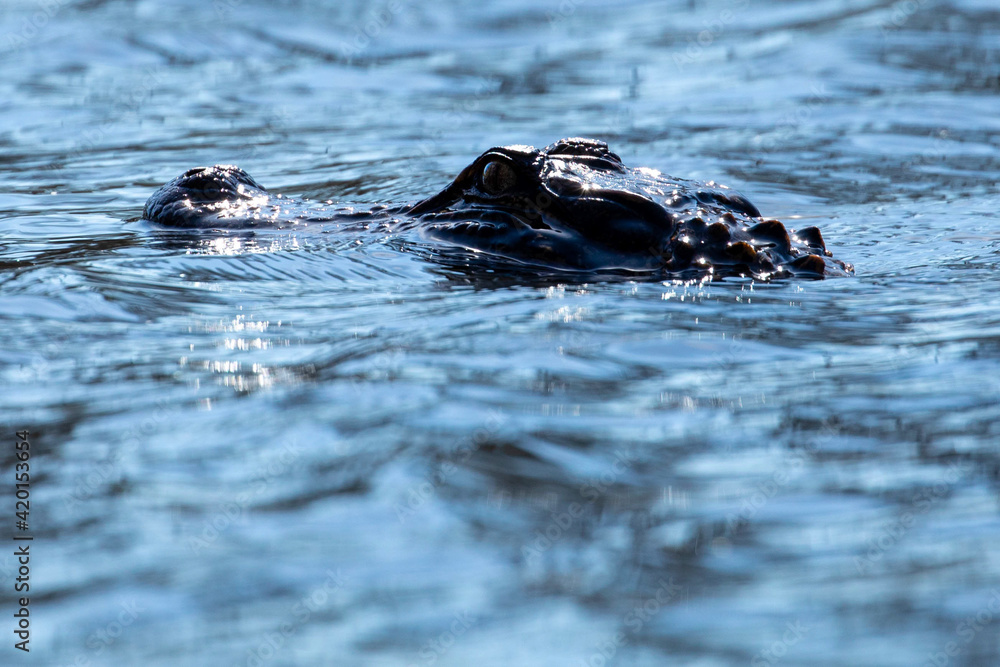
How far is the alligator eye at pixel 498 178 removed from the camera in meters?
5.01

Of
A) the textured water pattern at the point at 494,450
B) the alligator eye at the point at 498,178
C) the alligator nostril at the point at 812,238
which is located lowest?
the textured water pattern at the point at 494,450

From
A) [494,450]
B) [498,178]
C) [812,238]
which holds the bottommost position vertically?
[494,450]

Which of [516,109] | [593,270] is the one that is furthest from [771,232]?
[516,109]

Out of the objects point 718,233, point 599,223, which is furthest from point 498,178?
point 718,233

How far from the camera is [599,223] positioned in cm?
488

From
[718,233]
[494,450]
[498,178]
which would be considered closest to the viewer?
Answer: [494,450]

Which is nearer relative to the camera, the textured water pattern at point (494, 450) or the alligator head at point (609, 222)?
the textured water pattern at point (494, 450)

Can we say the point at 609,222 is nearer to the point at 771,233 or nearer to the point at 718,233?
the point at 718,233

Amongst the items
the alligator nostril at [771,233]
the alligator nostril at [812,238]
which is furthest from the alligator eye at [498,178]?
the alligator nostril at [812,238]

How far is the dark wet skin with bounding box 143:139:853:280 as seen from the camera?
4805mm

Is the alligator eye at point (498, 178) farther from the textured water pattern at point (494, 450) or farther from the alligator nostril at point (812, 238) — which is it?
the alligator nostril at point (812, 238)

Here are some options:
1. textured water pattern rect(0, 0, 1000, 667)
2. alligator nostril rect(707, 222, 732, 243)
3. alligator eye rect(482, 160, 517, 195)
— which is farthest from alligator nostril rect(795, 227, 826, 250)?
alligator eye rect(482, 160, 517, 195)

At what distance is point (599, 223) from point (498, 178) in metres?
0.47

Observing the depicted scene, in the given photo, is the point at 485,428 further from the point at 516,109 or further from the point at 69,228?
the point at 516,109
